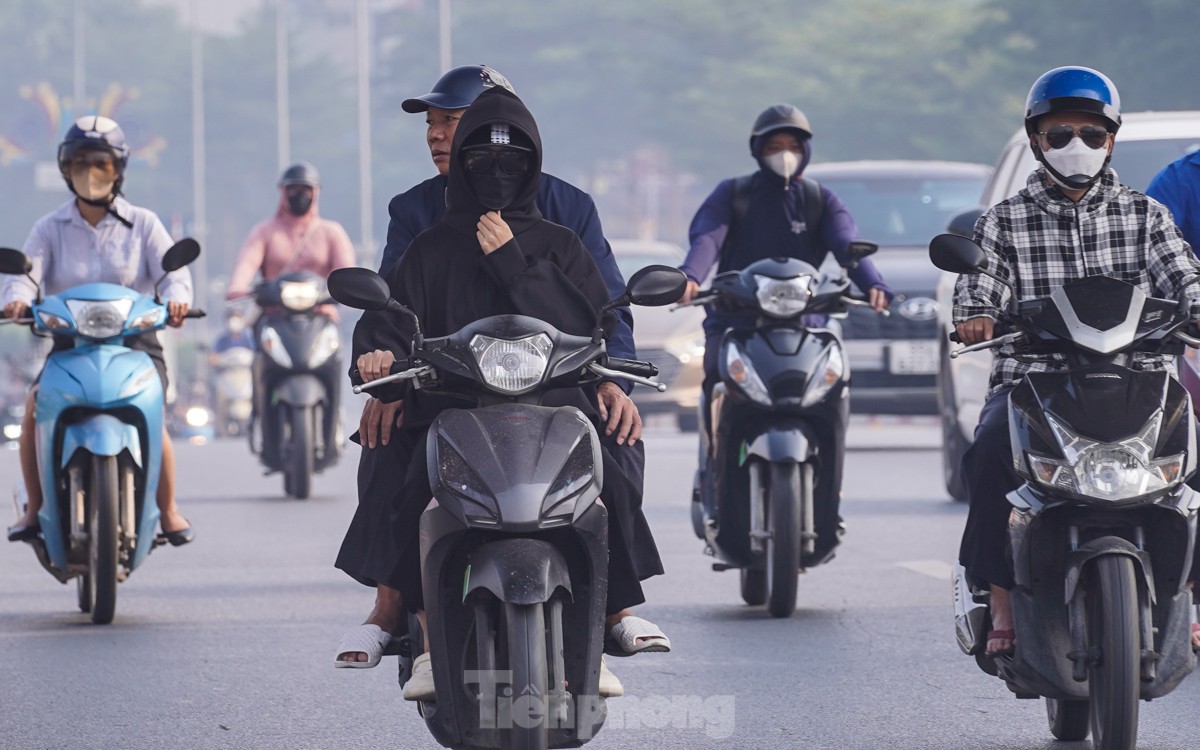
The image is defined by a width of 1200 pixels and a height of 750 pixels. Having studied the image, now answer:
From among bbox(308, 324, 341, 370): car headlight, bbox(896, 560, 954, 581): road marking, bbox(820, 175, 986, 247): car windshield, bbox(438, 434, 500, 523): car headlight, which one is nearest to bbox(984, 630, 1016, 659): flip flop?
bbox(438, 434, 500, 523): car headlight

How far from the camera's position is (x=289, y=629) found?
8.84m

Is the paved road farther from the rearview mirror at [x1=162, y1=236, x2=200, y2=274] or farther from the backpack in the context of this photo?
the backpack

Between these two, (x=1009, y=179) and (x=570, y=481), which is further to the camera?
(x=1009, y=179)

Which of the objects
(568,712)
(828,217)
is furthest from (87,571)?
(568,712)

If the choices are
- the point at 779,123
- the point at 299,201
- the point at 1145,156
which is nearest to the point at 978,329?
the point at 779,123

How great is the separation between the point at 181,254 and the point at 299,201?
631cm

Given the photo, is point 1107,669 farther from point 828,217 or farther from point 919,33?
point 919,33

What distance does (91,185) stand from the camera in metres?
9.30

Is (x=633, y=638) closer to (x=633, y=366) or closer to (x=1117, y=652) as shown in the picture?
(x=633, y=366)

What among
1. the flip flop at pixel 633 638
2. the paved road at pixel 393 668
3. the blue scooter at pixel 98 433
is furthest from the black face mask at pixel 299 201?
the flip flop at pixel 633 638

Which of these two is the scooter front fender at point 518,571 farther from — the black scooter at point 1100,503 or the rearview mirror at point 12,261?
the rearview mirror at point 12,261

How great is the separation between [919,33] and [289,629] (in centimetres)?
5349

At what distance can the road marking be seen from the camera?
10.3 metres

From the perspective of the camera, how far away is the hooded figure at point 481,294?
555cm
